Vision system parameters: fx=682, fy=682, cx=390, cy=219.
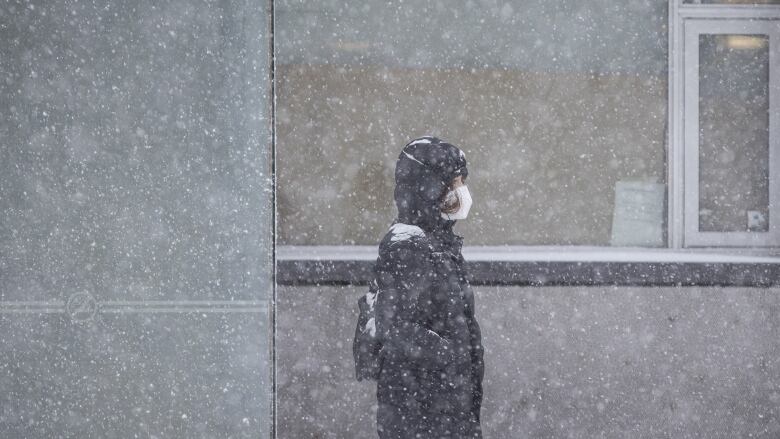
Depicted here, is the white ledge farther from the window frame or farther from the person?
the person

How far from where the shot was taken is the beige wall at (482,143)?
496cm

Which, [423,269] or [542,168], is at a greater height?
[542,168]

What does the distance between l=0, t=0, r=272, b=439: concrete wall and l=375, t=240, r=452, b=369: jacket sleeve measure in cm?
62

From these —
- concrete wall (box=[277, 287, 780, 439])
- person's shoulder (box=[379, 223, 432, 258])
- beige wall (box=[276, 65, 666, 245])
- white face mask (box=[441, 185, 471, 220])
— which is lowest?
concrete wall (box=[277, 287, 780, 439])

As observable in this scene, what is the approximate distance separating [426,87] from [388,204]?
0.92 metres

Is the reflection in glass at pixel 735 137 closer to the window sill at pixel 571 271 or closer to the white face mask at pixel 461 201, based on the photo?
the window sill at pixel 571 271

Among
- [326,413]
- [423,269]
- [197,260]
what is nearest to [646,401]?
[326,413]

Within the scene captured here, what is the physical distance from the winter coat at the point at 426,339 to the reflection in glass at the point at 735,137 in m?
2.87

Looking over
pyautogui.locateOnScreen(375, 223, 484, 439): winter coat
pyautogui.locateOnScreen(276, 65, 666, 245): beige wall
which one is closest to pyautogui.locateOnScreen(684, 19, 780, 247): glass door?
pyautogui.locateOnScreen(276, 65, 666, 245): beige wall

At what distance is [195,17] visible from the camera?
316cm

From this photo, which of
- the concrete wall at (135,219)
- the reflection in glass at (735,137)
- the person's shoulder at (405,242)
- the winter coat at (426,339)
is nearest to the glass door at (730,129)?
the reflection in glass at (735,137)

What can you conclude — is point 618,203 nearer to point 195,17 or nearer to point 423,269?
point 423,269

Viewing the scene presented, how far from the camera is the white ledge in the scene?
15.0 ft

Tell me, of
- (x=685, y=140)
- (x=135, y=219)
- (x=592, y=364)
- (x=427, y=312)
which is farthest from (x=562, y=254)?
(x=135, y=219)
